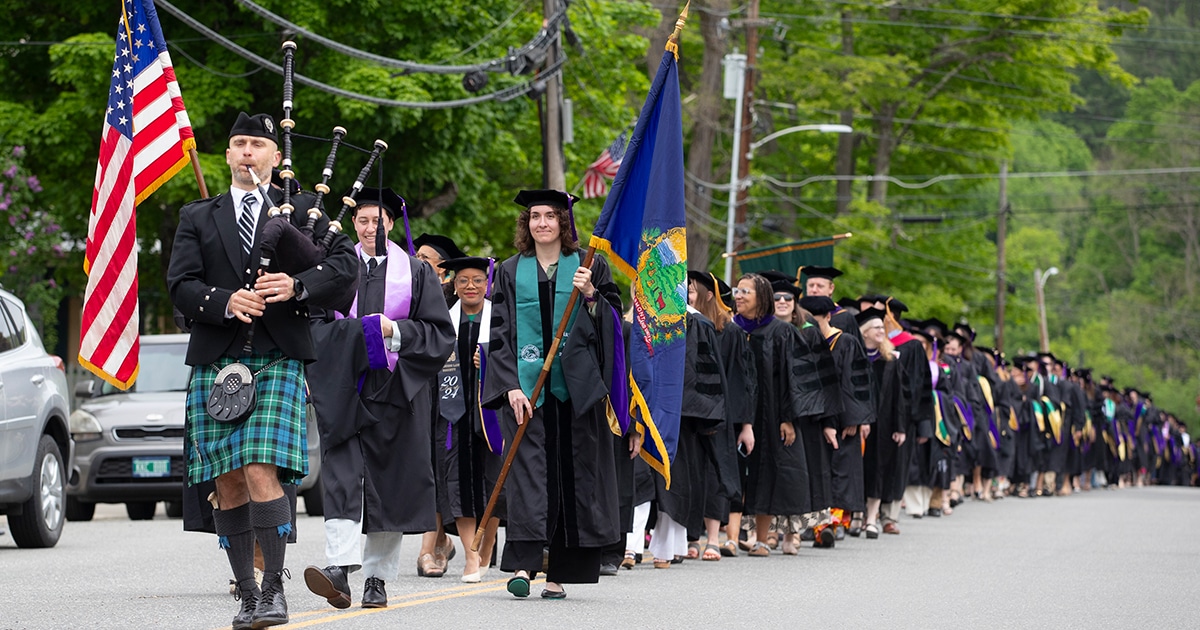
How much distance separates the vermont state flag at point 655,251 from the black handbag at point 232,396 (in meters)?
3.04

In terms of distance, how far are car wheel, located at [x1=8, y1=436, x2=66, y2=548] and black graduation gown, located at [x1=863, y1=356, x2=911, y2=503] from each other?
23.7 ft

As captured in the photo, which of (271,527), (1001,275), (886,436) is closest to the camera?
(271,527)

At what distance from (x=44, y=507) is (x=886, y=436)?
7906mm

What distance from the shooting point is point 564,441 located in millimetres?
9812

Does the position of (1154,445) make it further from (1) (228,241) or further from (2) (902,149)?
(1) (228,241)

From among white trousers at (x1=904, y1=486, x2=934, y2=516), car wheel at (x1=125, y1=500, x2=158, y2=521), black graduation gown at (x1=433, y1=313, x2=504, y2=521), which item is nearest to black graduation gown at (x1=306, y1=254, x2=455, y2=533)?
black graduation gown at (x1=433, y1=313, x2=504, y2=521)

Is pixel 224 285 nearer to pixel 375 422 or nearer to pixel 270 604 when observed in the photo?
pixel 270 604

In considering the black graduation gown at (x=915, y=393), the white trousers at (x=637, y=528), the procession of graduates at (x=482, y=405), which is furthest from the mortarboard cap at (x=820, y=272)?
the white trousers at (x=637, y=528)

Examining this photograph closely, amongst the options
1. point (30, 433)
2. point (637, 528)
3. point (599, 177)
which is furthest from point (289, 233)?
point (599, 177)

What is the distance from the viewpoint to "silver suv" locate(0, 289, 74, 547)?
42.2 ft

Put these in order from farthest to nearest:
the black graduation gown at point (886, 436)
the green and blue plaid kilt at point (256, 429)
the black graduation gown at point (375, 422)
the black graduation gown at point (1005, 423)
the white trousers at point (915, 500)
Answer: the black graduation gown at point (1005, 423) < the white trousers at point (915, 500) < the black graduation gown at point (886, 436) < the black graduation gown at point (375, 422) < the green and blue plaid kilt at point (256, 429)

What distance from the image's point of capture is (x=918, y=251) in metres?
46.9

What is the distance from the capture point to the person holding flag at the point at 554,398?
9648 millimetres

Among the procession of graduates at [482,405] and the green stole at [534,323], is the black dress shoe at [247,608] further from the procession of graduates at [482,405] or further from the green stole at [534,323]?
the green stole at [534,323]
